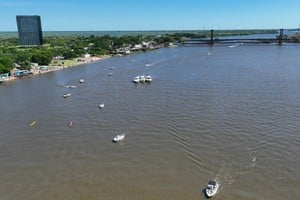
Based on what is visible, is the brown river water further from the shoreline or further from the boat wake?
the shoreline

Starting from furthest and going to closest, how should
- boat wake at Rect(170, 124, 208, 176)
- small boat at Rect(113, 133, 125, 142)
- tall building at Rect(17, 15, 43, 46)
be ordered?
tall building at Rect(17, 15, 43, 46), small boat at Rect(113, 133, 125, 142), boat wake at Rect(170, 124, 208, 176)

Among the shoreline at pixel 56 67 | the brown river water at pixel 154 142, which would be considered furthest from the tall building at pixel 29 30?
the brown river water at pixel 154 142

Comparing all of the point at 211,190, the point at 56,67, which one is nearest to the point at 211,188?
the point at 211,190

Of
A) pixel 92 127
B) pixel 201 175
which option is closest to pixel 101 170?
pixel 201 175

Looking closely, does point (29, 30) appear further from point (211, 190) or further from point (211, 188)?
point (211, 190)

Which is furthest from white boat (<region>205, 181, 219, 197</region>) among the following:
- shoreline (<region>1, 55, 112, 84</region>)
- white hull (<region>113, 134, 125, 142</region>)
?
shoreline (<region>1, 55, 112, 84</region>)

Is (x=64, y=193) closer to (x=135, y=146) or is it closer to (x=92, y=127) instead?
(x=135, y=146)
